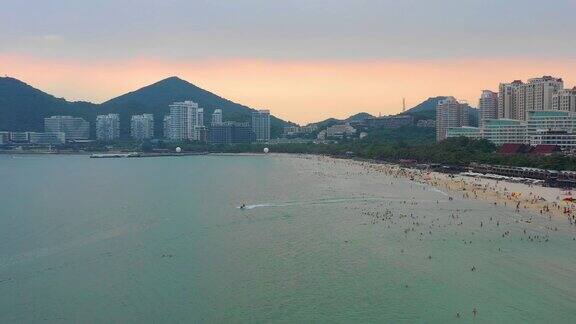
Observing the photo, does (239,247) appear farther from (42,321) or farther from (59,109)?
(59,109)

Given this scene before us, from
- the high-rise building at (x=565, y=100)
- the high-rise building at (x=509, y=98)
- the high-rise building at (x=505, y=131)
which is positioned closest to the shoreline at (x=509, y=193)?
the high-rise building at (x=505, y=131)

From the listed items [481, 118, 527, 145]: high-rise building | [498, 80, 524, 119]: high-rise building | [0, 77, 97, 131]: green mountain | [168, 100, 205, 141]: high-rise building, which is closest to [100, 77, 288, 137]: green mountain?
[0, 77, 97, 131]: green mountain

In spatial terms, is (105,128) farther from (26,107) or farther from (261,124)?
(261,124)

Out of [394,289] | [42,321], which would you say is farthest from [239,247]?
[42,321]

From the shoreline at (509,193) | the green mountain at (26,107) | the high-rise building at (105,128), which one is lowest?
the shoreline at (509,193)

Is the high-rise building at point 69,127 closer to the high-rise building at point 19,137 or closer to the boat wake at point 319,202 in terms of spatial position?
the high-rise building at point 19,137
